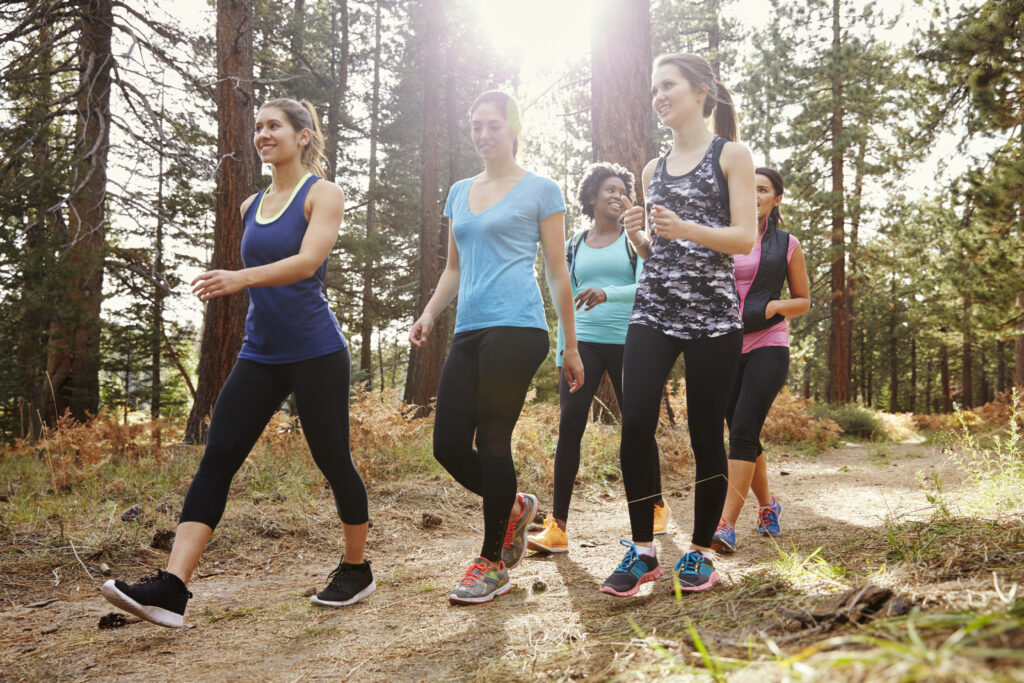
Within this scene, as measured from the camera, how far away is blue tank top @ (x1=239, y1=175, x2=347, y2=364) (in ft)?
10.6

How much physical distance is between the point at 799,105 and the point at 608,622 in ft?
70.4

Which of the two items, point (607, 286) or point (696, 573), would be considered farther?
point (607, 286)

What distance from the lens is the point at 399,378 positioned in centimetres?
3828

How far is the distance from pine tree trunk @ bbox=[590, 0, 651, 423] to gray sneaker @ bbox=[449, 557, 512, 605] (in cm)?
564

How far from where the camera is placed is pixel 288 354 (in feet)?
10.6

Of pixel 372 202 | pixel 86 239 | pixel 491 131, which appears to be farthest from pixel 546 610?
pixel 372 202

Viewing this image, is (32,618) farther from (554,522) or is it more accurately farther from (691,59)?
(691,59)

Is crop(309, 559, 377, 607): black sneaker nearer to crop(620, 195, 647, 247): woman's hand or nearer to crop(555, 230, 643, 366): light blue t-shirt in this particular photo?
crop(555, 230, 643, 366): light blue t-shirt

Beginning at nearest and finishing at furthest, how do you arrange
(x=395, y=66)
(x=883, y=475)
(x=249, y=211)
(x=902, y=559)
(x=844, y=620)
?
(x=844, y=620), (x=902, y=559), (x=249, y=211), (x=883, y=475), (x=395, y=66)

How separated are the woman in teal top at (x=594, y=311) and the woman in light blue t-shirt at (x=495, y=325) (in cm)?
71

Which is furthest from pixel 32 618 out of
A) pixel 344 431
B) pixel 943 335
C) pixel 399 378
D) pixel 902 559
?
pixel 399 378

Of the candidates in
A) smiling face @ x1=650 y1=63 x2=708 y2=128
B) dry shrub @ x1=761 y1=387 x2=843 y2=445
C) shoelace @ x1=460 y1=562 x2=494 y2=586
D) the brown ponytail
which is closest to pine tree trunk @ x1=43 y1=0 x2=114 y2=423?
the brown ponytail

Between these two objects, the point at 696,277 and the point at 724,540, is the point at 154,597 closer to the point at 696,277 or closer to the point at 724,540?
the point at 696,277

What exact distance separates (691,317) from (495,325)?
0.91 metres
